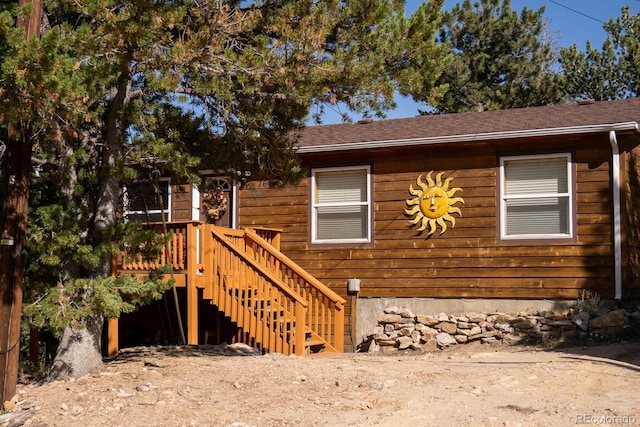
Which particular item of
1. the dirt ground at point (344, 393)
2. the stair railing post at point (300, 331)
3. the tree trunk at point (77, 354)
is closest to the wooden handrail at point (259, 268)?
the stair railing post at point (300, 331)

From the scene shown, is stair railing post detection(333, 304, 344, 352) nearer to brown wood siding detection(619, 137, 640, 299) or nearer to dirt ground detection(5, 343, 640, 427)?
dirt ground detection(5, 343, 640, 427)

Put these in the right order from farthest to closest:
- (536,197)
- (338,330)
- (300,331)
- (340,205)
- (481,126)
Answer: (340,205) → (481,126) → (536,197) → (338,330) → (300,331)

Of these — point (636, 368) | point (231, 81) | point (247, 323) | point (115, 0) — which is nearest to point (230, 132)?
point (231, 81)

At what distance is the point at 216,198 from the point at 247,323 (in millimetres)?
4047

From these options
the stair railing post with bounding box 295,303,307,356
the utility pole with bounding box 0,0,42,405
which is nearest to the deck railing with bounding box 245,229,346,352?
the stair railing post with bounding box 295,303,307,356

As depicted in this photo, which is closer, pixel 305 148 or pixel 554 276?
pixel 554 276

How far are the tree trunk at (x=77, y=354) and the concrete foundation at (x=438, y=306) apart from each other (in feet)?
19.7

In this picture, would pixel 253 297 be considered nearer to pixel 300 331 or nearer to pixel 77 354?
pixel 300 331

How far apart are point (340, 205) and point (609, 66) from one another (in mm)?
16489

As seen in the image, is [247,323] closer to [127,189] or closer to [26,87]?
[127,189]

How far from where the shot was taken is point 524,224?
13.4 meters

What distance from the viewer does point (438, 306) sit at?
13.8 m

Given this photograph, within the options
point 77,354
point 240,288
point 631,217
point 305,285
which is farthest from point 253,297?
point 631,217

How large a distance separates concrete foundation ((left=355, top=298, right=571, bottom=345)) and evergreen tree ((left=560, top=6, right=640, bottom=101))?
16529mm
